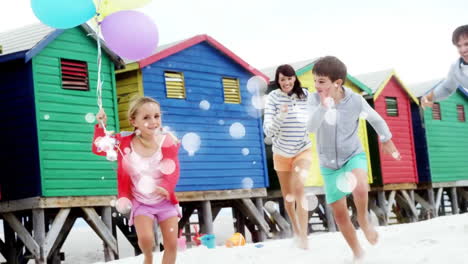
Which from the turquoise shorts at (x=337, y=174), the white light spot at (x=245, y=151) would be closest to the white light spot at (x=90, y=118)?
the white light spot at (x=245, y=151)

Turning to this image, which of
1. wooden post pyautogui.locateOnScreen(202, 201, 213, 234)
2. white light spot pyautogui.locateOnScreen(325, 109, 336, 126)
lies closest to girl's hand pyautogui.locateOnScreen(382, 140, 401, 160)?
white light spot pyautogui.locateOnScreen(325, 109, 336, 126)

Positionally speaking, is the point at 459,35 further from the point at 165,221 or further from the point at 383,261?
the point at 165,221

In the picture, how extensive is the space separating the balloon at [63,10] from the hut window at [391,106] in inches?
639

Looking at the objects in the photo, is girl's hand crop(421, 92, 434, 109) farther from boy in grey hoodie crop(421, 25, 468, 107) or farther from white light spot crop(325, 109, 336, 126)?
white light spot crop(325, 109, 336, 126)

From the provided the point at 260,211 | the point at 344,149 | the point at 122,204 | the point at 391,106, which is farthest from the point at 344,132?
the point at 391,106

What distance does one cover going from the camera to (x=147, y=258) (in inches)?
208

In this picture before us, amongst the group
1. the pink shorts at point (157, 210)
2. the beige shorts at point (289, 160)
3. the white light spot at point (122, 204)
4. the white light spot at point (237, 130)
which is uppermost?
the white light spot at point (237, 130)

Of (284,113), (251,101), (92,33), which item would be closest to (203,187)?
(251,101)

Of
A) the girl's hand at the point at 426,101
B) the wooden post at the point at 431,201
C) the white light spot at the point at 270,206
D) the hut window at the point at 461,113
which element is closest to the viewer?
the girl's hand at the point at 426,101

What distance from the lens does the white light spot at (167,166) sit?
206 inches

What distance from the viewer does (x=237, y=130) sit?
52.5 feet

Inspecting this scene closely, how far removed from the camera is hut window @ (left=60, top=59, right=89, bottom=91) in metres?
12.9

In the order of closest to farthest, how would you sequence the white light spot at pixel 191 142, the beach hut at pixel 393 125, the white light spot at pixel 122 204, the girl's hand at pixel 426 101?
1. the white light spot at pixel 122 204
2. the girl's hand at pixel 426 101
3. the white light spot at pixel 191 142
4. the beach hut at pixel 393 125

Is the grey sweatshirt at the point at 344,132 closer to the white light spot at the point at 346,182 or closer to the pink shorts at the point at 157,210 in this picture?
the white light spot at the point at 346,182
